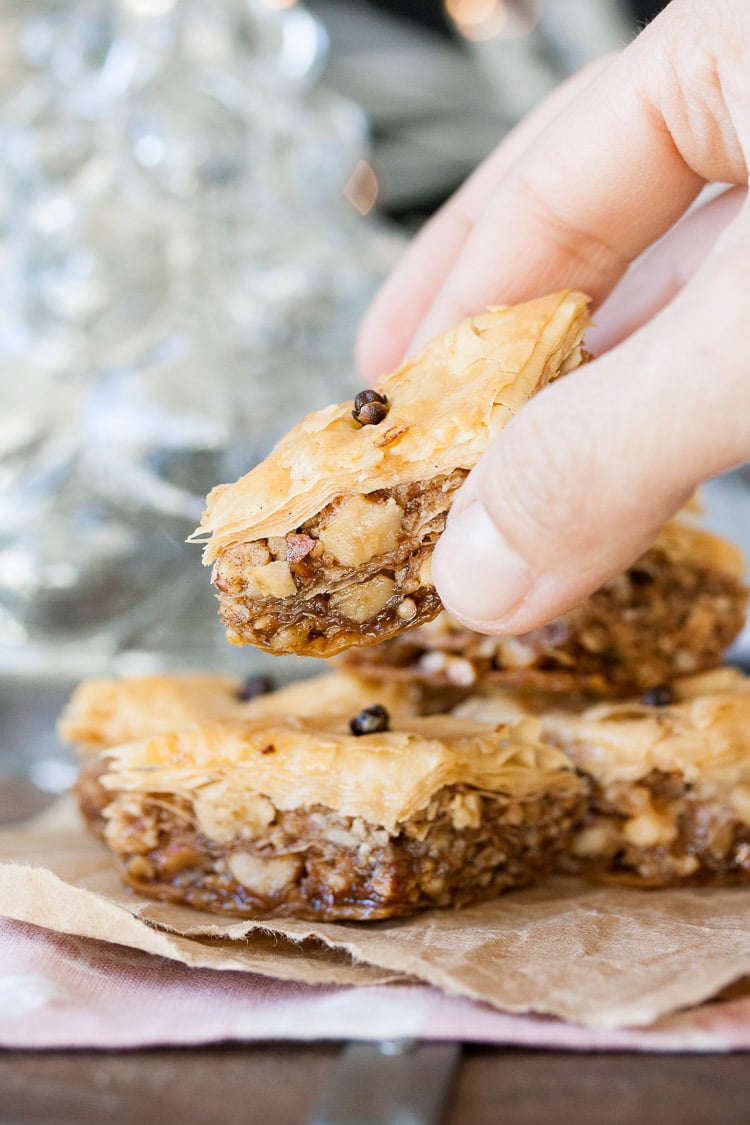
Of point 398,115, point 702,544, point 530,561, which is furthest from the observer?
point 398,115

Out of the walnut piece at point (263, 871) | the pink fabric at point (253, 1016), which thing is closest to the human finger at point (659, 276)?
the walnut piece at point (263, 871)

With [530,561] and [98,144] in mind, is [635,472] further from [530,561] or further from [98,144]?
[98,144]

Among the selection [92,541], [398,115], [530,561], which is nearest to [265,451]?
[92,541]

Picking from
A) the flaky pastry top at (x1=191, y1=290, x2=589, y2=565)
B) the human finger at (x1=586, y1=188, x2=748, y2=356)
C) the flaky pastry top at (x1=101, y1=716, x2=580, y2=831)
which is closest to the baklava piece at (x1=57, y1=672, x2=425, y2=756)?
the flaky pastry top at (x1=101, y1=716, x2=580, y2=831)

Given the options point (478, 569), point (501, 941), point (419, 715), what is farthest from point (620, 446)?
point (419, 715)

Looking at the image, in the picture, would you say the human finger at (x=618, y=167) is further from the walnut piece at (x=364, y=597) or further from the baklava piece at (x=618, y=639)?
the walnut piece at (x=364, y=597)
